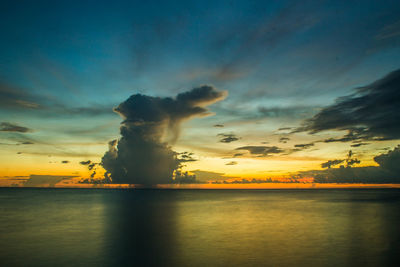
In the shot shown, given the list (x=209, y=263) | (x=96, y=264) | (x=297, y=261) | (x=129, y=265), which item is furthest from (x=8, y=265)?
(x=297, y=261)

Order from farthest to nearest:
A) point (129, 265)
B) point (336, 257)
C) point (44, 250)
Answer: point (44, 250) < point (336, 257) < point (129, 265)

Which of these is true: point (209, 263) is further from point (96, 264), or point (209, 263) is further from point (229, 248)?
point (96, 264)

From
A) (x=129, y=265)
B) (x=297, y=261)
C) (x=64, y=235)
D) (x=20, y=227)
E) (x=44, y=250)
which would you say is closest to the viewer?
(x=129, y=265)

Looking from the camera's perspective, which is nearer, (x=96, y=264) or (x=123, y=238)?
(x=96, y=264)

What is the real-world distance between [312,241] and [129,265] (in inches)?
893

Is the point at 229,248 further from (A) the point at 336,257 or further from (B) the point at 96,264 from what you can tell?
(B) the point at 96,264

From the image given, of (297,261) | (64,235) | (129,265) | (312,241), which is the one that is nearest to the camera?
(129,265)

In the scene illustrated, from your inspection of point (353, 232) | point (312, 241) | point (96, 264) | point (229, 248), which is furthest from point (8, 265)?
point (353, 232)

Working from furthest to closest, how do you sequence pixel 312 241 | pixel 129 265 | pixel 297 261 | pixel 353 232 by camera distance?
pixel 353 232 < pixel 312 241 < pixel 297 261 < pixel 129 265

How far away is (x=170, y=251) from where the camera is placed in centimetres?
2848

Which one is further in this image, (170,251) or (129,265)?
(170,251)

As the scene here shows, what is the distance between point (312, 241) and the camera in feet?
114

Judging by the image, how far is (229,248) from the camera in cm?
3041

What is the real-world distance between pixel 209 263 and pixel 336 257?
40.8 feet
